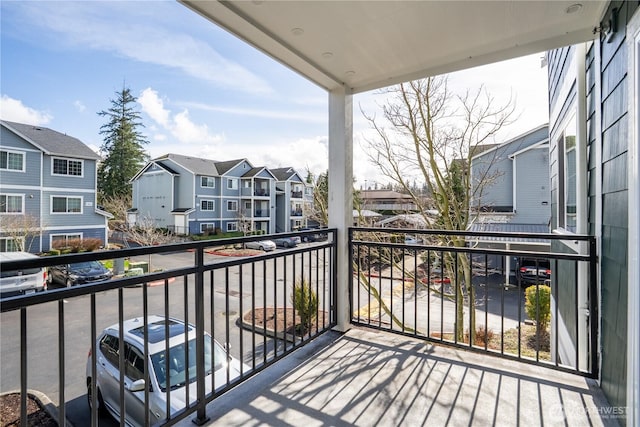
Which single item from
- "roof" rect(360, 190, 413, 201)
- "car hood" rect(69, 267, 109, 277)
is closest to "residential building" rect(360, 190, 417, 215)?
"roof" rect(360, 190, 413, 201)

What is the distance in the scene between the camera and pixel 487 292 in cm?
246

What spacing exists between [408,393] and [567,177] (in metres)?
2.79

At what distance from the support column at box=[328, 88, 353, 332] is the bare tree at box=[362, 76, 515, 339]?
2.21m

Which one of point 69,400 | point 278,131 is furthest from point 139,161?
point 69,400

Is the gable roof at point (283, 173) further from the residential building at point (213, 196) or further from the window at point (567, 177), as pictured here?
the window at point (567, 177)

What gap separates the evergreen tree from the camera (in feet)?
28.2

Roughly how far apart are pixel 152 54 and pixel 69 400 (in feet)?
25.8

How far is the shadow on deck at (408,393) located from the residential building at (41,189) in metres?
3.37

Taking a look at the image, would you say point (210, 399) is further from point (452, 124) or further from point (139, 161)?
point (139, 161)

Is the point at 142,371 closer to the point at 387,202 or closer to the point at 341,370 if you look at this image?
the point at 341,370

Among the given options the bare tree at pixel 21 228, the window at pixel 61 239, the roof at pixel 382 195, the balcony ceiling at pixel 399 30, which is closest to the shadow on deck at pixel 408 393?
the balcony ceiling at pixel 399 30

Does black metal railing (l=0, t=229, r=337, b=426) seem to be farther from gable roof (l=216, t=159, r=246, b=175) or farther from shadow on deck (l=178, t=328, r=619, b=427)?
gable roof (l=216, t=159, r=246, b=175)

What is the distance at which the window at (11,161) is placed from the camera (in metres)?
3.73

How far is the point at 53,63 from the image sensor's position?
5.07 metres
